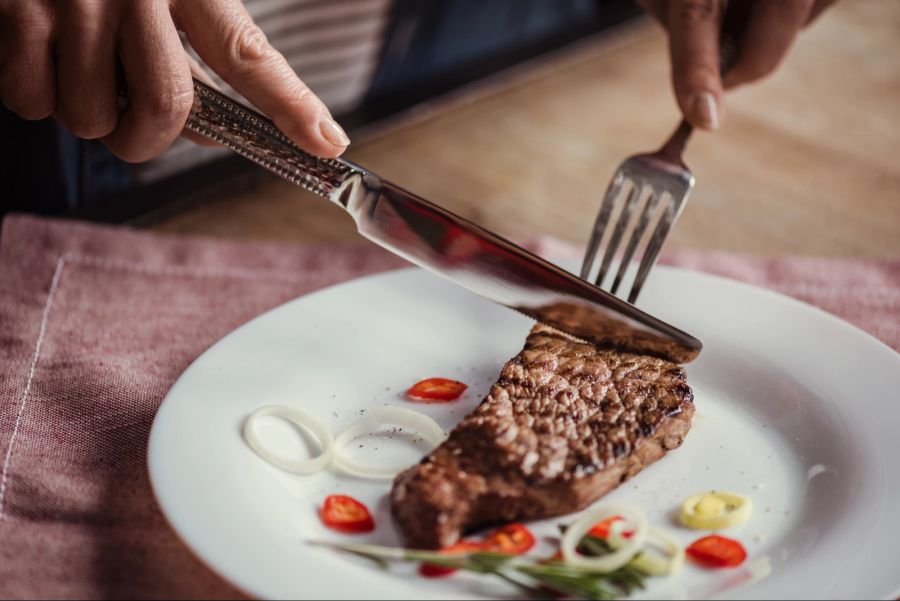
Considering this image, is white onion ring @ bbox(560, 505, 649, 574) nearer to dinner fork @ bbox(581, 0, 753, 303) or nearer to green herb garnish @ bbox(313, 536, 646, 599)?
green herb garnish @ bbox(313, 536, 646, 599)

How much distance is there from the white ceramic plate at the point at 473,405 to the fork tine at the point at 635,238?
12cm

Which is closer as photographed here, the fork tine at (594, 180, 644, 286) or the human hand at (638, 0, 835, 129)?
the fork tine at (594, 180, 644, 286)

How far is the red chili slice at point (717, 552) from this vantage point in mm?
1947

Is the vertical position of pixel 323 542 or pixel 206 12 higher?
pixel 206 12

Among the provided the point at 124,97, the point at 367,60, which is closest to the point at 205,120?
the point at 124,97

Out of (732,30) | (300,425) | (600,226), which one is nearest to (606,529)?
(300,425)

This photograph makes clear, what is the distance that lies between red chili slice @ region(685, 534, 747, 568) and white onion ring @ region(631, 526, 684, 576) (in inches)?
1.2

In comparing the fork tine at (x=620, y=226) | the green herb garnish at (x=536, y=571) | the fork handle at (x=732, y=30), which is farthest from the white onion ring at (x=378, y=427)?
the fork handle at (x=732, y=30)

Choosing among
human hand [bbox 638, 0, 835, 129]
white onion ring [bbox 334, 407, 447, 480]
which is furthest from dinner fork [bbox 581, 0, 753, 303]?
white onion ring [bbox 334, 407, 447, 480]

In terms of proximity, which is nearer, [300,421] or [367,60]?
[300,421]

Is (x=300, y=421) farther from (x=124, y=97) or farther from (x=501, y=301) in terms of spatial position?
(x=124, y=97)

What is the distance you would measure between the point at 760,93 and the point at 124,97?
327 centimetres

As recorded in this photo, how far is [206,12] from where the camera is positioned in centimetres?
240

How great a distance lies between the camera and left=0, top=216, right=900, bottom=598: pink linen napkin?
2039 mm
